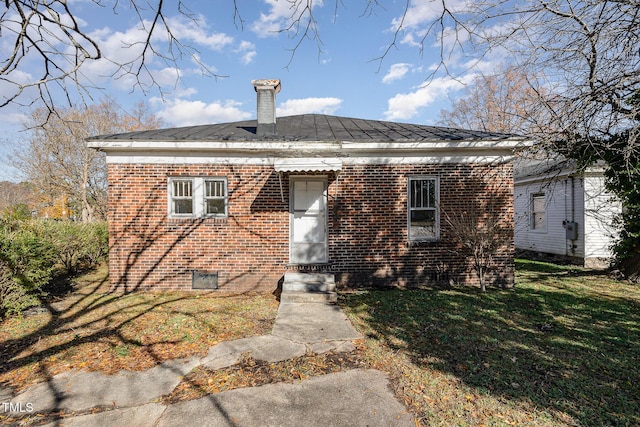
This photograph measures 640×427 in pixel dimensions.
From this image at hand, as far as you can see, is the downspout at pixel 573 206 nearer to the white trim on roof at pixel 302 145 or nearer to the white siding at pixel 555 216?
the white siding at pixel 555 216

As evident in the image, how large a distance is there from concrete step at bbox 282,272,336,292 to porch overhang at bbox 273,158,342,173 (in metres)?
2.46

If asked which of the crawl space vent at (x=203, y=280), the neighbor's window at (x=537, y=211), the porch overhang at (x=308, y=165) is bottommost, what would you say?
the crawl space vent at (x=203, y=280)

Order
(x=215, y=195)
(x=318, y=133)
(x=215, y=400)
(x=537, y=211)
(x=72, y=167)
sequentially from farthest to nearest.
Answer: (x=72, y=167) < (x=537, y=211) < (x=318, y=133) < (x=215, y=195) < (x=215, y=400)

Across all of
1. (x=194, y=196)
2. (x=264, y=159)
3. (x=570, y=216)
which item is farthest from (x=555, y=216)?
(x=194, y=196)

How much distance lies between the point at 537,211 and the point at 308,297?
12.0 meters

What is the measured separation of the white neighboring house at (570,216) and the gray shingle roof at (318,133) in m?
3.88

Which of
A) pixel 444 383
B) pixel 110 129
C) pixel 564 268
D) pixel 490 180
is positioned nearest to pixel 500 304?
pixel 490 180

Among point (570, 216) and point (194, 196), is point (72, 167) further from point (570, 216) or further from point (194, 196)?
point (570, 216)

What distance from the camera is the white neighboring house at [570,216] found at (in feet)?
35.1

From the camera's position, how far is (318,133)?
8.16 m

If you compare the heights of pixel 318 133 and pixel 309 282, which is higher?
pixel 318 133

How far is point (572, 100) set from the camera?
6.03 meters

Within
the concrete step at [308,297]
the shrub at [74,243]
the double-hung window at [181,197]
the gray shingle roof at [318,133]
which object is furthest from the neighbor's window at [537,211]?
the shrub at [74,243]

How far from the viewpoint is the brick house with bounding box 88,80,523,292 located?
7.46 m
